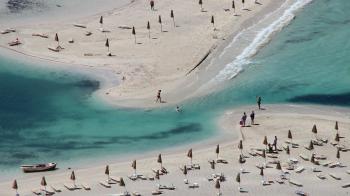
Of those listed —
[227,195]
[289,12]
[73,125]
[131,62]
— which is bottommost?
[227,195]

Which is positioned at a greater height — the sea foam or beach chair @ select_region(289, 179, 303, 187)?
the sea foam

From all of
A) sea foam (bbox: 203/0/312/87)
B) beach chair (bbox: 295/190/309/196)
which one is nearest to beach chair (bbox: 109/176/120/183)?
beach chair (bbox: 295/190/309/196)

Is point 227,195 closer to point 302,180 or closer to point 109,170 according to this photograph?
point 302,180

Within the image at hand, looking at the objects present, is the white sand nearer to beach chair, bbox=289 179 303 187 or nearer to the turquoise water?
beach chair, bbox=289 179 303 187

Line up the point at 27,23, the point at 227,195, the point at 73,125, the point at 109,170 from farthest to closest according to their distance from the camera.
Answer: the point at 27,23
the point at 73,125
the point at 109,170
the point at 227,195

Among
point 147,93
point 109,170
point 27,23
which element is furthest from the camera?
point 27,23

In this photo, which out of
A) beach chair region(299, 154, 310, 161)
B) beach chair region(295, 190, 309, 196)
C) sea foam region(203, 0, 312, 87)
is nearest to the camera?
beach chair region(295, 190, 309, 196)

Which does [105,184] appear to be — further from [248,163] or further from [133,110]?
[133,110]

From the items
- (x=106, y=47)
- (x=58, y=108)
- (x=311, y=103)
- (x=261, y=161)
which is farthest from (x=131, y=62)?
(x=261, y=161)
